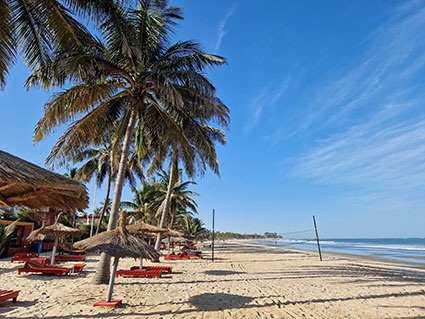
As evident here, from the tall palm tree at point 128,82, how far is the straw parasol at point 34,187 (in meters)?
3.33

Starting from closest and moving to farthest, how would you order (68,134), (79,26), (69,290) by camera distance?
(79,26) → (69,290) → (68,134)

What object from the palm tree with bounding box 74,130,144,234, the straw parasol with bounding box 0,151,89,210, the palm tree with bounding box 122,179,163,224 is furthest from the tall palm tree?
the palm tree with bounding box 122,179,163,224

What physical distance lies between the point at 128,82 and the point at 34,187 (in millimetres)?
6077

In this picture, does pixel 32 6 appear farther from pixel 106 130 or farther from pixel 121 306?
pixel 121 306

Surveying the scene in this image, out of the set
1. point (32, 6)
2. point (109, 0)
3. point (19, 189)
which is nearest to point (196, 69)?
point (109, 0)

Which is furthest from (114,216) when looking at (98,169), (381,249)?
(381,249)

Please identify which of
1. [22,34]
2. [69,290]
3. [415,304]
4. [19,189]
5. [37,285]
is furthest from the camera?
[37,285]

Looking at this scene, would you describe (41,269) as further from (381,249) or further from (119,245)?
(381,249)

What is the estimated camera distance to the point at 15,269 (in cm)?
1120

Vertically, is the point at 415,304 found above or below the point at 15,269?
below

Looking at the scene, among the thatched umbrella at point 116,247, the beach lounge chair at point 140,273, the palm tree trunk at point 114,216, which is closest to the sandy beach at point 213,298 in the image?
the beach lounge chair at point 140,273

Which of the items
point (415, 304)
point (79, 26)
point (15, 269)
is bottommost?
point (415, 304)

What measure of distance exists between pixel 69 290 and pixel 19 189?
452cm

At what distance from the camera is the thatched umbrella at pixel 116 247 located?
18.9ft
